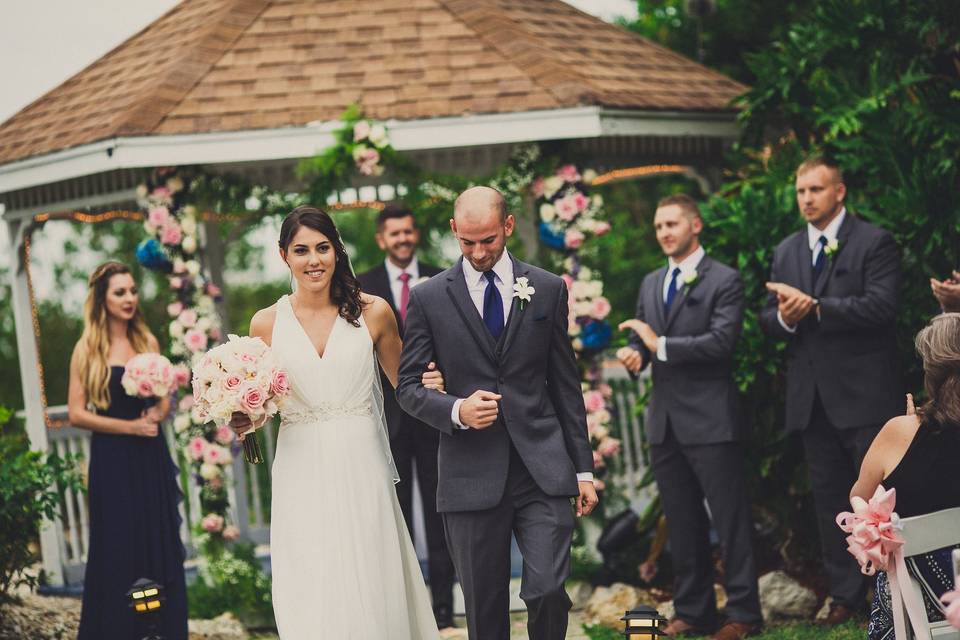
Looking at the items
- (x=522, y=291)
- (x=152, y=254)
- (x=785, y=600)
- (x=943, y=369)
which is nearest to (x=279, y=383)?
(x=522, y=291)

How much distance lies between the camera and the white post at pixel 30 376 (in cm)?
1074

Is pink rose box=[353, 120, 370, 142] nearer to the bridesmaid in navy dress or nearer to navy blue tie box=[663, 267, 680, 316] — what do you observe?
the bridesmaid in navy dress

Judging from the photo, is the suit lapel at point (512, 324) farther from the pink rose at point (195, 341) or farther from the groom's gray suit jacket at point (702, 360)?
the pink rose at point (195, 341)

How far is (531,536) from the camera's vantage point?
518cm

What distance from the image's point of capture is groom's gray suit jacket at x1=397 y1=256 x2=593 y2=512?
515cm

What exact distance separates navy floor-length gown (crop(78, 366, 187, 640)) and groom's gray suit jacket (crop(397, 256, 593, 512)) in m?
3.15

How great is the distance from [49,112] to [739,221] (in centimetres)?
633

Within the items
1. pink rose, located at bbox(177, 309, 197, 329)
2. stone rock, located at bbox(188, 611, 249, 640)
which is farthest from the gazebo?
stone rock, located at bbox(188, 611, 249, 640)

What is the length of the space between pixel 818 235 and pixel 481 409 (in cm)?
320

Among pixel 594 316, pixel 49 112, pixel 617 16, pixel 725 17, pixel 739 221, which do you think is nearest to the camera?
pixel 739 221

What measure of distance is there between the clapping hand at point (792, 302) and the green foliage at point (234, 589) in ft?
14.8

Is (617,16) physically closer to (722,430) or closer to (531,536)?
(722,430)

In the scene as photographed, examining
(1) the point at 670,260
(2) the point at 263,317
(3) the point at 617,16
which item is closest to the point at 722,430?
(1) the point at 670,260

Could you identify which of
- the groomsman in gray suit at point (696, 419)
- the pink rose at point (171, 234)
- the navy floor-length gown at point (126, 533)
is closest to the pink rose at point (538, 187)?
the groomsman in gray suit at point (696, 419)
